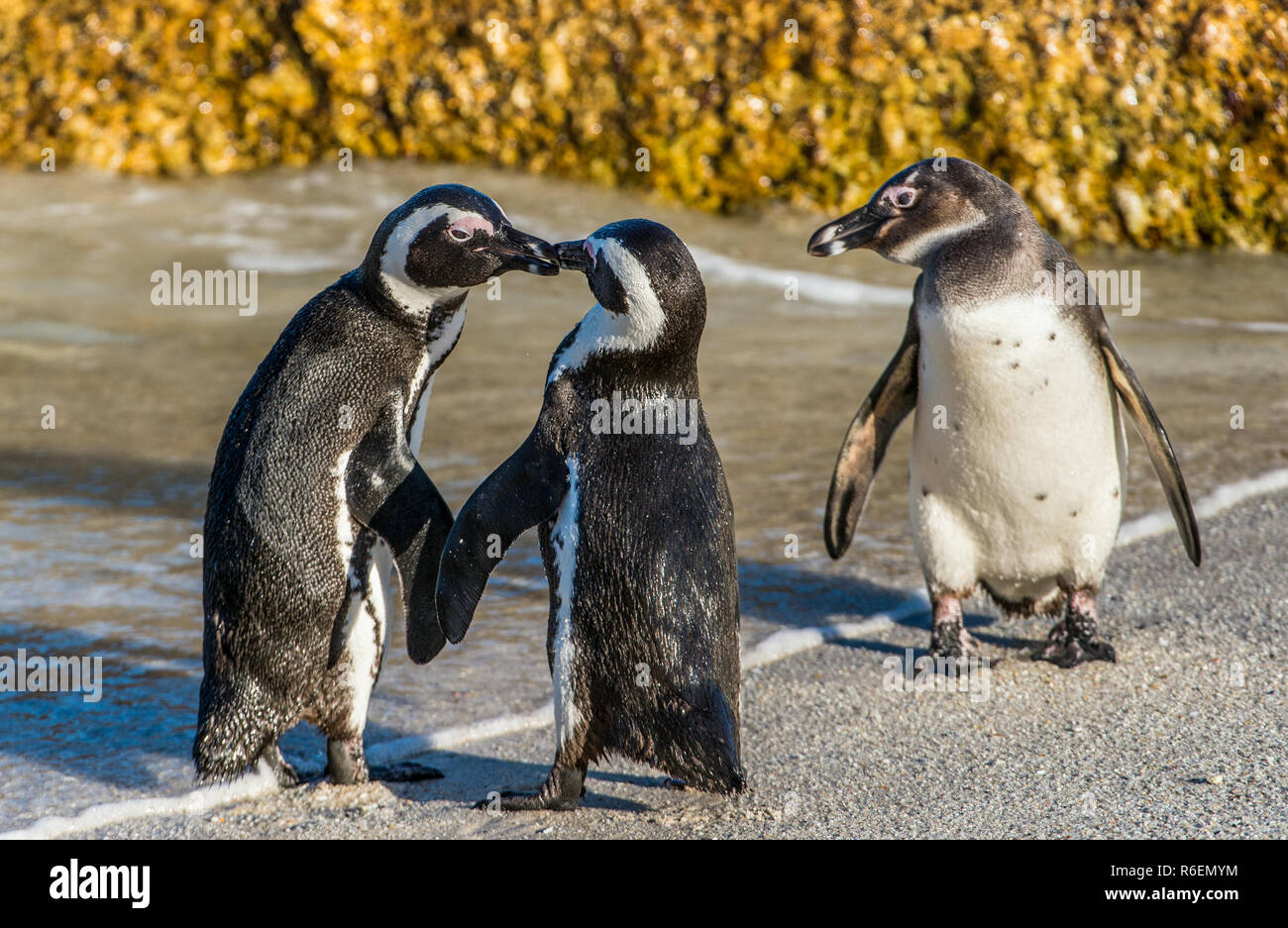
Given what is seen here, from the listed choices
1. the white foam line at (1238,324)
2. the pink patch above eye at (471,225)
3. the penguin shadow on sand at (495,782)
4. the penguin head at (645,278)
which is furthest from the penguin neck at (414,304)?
the white foam line at (1238,324)

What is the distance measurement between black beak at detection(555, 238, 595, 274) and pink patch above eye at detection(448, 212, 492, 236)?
163 millimetres

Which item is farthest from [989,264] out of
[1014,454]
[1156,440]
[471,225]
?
[471,225]

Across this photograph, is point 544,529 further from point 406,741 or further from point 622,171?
point 622,171

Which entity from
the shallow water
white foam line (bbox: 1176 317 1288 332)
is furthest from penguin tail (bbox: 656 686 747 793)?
white foam line (bbox: 1176 317 1288 332)

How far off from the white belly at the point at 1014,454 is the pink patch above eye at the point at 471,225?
130cm

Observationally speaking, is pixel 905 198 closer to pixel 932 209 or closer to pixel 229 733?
pixel 932 209

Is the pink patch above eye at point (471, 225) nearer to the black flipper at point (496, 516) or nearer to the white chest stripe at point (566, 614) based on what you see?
the black flipper at point (496, 516)

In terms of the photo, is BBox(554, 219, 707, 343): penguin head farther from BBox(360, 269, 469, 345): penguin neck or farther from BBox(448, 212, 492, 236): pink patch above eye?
BBox(360, 269, 469, 345): penguin neck

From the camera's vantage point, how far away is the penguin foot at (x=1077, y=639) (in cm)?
360

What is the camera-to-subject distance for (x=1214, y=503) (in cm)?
479

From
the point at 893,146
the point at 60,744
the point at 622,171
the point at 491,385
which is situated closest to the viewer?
the point at 60,744

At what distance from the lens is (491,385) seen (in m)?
6.72
